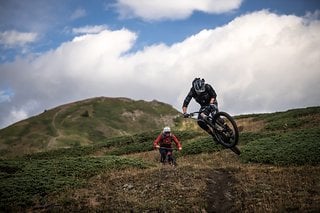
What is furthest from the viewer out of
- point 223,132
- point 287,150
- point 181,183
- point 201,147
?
point 201,147

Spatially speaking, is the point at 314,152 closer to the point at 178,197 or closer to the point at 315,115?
the point at 178,197

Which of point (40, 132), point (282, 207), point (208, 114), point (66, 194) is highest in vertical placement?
point (40, 132)

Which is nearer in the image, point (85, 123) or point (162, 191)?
point (162, 191)

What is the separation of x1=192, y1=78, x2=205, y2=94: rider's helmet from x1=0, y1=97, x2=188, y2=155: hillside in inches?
2616

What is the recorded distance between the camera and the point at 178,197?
16.8m

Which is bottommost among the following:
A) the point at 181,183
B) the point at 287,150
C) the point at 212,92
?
the point at 181,183

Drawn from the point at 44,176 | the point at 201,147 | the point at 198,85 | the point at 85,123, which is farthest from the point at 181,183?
the point at 85,123

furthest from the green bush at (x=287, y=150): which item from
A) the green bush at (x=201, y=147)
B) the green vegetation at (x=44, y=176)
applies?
the green vegetation at (x=44, y=176)

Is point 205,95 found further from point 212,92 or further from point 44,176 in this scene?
point 44,176

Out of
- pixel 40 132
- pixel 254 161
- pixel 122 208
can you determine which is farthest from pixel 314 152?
pixel 40 132

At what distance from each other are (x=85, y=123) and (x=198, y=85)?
95.7 metres

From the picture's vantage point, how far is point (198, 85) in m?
20.0

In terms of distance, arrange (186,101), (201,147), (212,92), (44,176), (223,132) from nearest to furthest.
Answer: (223,132)
(212,92)
(186,101)
(44,176)
(201,147)

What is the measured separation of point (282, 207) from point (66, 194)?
947 cm
